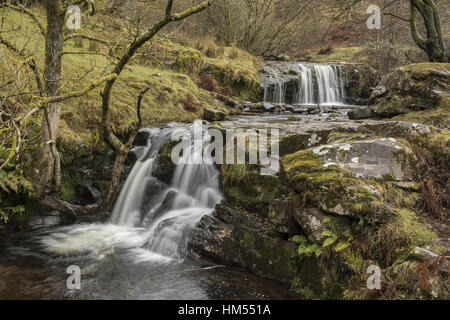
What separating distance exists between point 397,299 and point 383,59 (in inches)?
666

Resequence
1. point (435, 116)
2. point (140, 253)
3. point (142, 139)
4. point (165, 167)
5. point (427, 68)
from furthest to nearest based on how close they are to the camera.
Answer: point (142, 139)
point (427, 68)
point (165, 167)
point (435, 116)
point (140, 253)

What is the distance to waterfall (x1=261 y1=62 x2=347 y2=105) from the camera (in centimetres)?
1453

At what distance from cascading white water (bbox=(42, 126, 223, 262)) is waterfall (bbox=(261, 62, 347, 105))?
331 inches

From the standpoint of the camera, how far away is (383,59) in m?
16.9

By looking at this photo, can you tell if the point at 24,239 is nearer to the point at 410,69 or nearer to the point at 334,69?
the point at 410,69

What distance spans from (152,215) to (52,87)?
2914 mm

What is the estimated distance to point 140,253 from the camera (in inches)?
196

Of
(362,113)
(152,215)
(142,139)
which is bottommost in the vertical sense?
(152,215)

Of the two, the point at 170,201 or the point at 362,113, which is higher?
the point at 362,113

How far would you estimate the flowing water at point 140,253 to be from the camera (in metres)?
3.86

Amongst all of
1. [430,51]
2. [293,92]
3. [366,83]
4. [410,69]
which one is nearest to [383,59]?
[366,83]

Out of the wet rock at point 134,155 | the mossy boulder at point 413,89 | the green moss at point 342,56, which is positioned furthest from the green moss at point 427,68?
the green moss at point 342,56

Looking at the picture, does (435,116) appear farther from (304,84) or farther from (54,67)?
(304,84)

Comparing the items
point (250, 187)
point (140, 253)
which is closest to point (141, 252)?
point (140, 253)
